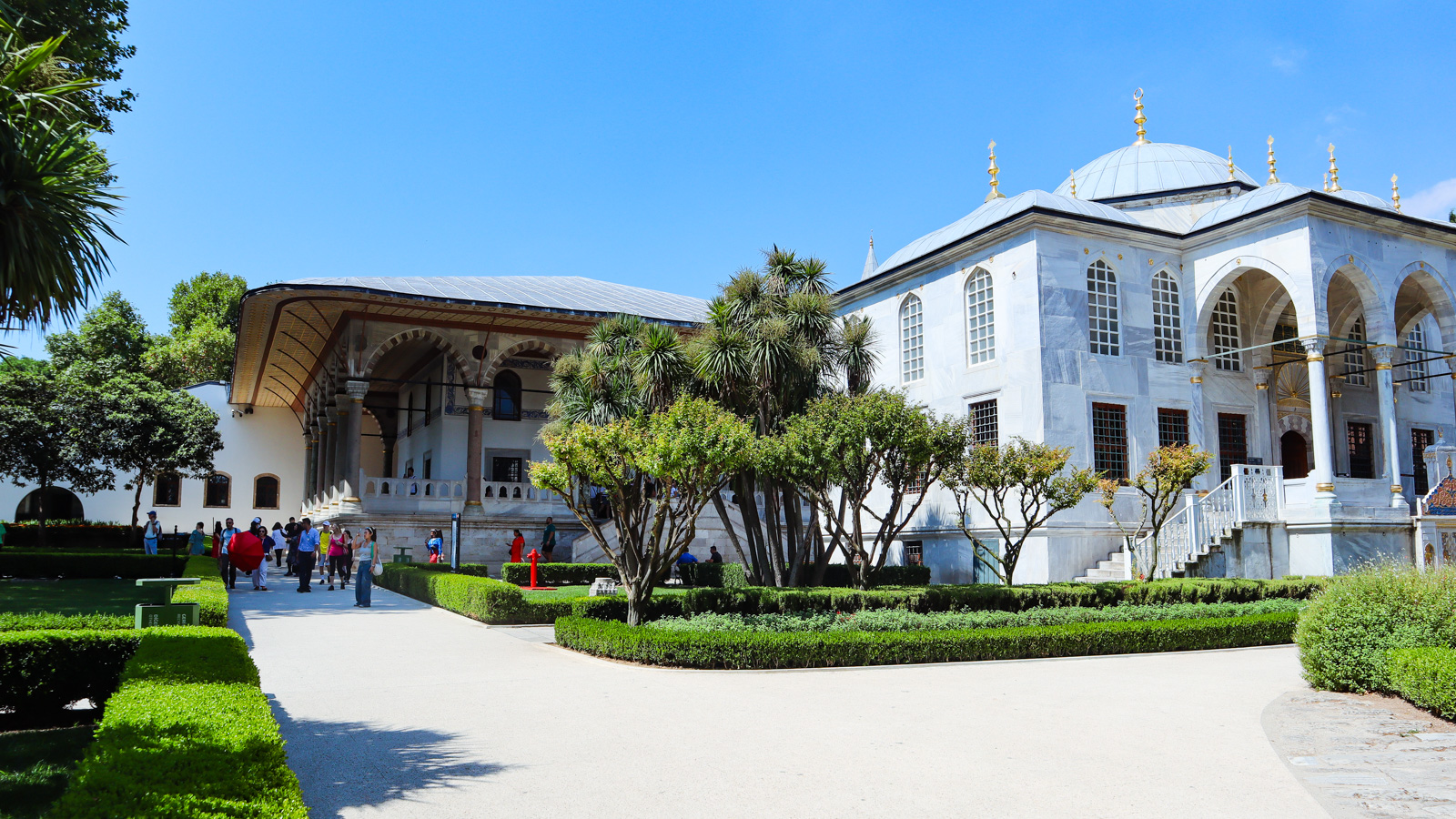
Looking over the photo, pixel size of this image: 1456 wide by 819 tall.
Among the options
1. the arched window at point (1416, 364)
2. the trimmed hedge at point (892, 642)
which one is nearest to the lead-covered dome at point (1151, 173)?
the arched window at point (1416, 364)

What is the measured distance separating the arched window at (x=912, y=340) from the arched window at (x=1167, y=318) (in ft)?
17.3

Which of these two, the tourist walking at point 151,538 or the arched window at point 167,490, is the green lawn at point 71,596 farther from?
the arched window at point 167,490

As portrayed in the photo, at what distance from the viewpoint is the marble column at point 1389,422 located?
2009cm

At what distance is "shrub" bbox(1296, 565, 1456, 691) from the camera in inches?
Answer: 351

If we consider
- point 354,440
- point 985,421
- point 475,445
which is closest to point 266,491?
point 354,440

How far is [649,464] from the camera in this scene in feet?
40.6

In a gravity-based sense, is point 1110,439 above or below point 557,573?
above

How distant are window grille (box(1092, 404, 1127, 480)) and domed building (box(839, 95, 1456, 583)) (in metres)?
0.04

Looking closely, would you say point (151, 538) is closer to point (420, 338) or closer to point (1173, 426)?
point (420, 338)

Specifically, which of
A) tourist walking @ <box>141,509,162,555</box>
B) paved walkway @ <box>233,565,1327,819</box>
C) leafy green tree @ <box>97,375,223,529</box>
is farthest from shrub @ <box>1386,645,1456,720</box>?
leafy green tree @ <box>97,375,223,529</box>

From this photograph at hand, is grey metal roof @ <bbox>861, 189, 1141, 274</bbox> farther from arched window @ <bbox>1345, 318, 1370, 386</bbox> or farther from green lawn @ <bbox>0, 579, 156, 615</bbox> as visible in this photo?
green lawn @ <bbox>0, 579, 156, 615</bbox>

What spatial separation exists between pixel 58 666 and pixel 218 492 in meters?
38.9


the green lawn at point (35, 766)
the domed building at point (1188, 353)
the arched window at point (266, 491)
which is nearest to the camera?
the green lawn at point (35, 766)

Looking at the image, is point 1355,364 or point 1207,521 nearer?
point 1207,521
